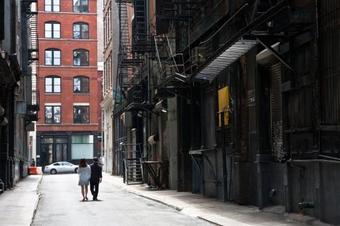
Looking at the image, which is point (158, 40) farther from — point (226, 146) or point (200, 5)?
point (226, 146)

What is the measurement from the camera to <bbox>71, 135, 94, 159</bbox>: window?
8356 centimetres

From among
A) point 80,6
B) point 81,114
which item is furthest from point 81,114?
point 80,6

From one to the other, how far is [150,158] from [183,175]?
8124mm

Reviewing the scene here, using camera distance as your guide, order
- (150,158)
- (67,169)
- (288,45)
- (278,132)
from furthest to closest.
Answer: (67,169) → (150,158) → (278,132) → (288,45)

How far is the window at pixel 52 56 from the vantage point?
282 ft

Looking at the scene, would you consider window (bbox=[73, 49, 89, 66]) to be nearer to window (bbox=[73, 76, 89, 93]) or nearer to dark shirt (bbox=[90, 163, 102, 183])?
window (bbox=[73, 76, 89, 93])

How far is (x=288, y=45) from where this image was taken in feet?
54.5

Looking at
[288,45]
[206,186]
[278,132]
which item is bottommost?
[206,186]

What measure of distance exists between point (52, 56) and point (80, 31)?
4.96 metres

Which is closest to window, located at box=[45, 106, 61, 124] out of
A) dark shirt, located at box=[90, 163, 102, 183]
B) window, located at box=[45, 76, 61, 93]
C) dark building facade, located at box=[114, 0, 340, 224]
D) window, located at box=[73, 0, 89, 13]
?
window, located at box=[45, 76, 61, 93]

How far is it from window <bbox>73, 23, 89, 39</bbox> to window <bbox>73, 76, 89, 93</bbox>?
5.42 metres

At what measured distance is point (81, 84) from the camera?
284 ft

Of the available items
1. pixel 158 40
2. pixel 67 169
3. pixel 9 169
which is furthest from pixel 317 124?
pixel 67 169

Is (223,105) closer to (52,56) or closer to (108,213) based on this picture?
(108,213)
